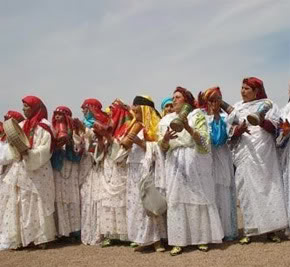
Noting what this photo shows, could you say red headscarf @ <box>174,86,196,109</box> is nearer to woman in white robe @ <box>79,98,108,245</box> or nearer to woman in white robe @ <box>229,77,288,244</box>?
woman in white robe @ <box>229,77,288,244</box>

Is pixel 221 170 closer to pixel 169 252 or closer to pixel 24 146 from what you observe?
pixel 169 252

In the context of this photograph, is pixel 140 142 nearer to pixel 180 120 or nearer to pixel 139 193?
pixel 139 193

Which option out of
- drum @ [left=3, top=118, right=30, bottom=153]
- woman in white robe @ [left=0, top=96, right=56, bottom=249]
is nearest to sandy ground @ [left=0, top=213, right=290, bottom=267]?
woman in white robe @ [left=0, top=96, right=56, bottom=249]

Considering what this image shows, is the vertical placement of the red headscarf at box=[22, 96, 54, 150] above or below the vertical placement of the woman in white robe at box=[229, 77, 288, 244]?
above

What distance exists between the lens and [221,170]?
573 centimetres

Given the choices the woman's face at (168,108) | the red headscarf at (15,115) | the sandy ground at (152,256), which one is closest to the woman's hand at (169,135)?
the woman's face at (168,108)

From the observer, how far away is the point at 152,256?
5297mm

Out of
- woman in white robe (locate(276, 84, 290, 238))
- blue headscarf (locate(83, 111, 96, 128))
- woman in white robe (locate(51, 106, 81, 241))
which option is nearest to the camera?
woman in white robe (locate(276, 84, 290, 238))

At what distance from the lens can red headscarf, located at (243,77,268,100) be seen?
5.56 meters

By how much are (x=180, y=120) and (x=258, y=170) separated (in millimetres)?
1380

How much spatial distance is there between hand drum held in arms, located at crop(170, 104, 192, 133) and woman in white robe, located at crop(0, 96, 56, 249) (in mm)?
2080

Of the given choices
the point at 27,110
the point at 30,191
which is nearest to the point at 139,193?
the point at 30,191

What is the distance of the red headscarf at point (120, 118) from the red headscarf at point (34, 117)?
37.2 inches

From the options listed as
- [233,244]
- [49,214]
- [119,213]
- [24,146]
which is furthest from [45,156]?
[233,244]
